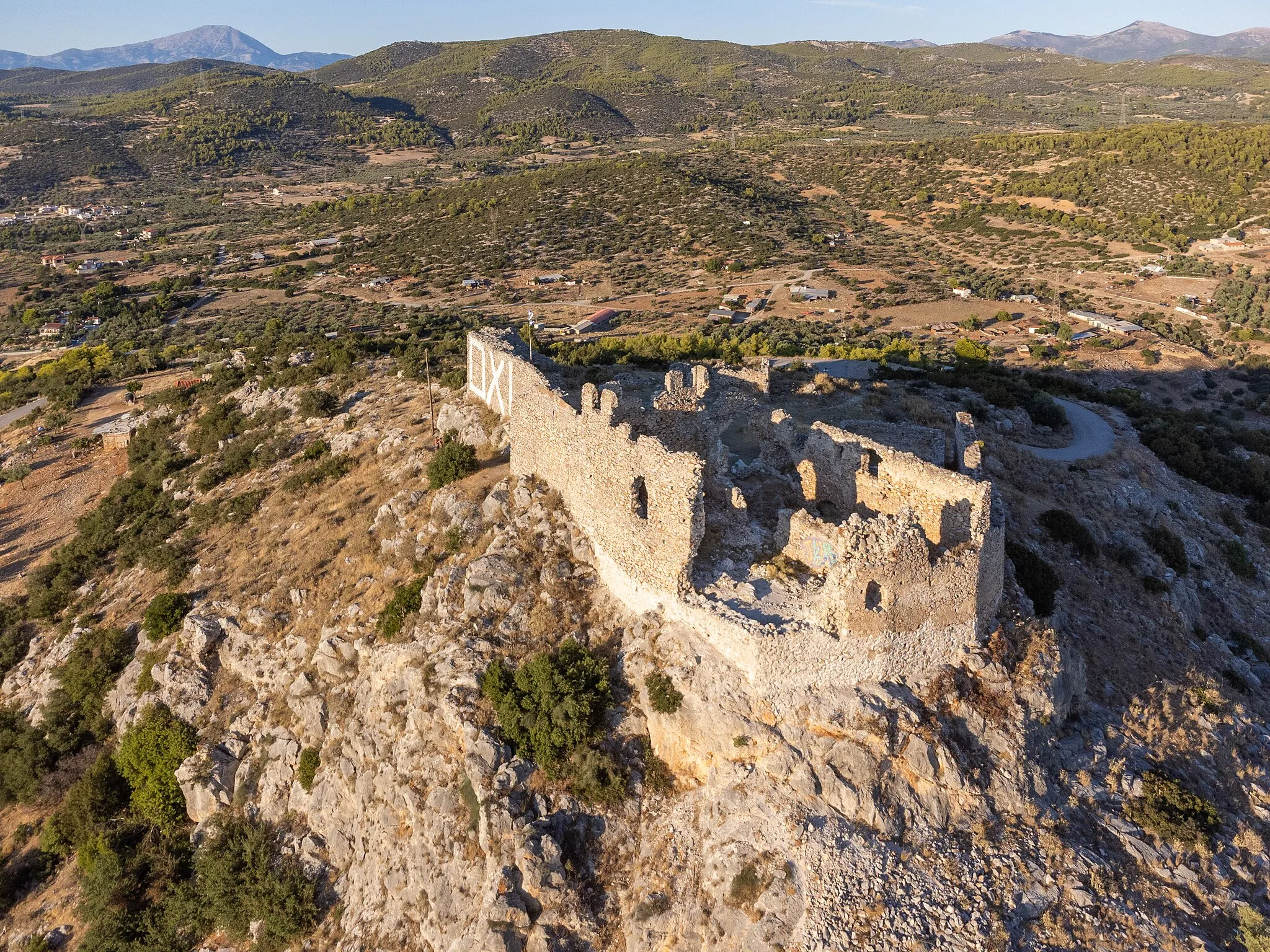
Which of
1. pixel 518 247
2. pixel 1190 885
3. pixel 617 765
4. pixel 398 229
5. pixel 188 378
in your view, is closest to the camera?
pixel 1190 885

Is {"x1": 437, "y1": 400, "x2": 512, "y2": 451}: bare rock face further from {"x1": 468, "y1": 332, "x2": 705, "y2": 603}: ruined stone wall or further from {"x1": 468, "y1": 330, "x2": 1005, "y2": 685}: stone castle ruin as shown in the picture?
{"x1": 468, "y1": 330, "x2": 1005, "y2": 685}: stone castle ruin

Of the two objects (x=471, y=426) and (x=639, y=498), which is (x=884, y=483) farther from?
(x=471, y=426)

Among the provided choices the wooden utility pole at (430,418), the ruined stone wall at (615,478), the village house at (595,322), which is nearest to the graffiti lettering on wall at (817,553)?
the ruined stone wall at (615,478)

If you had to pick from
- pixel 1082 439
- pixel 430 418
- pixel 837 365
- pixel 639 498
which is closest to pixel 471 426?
pixel 430 418

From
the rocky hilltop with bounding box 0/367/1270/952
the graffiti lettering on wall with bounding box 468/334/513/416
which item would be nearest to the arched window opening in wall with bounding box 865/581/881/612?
the rocky hilltop with bounding box 0/367/1270/952

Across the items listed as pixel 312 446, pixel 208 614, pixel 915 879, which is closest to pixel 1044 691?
pixel 915 879

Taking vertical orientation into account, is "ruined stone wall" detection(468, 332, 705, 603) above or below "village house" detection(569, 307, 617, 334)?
above

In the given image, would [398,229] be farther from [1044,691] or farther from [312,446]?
[1044,691]
